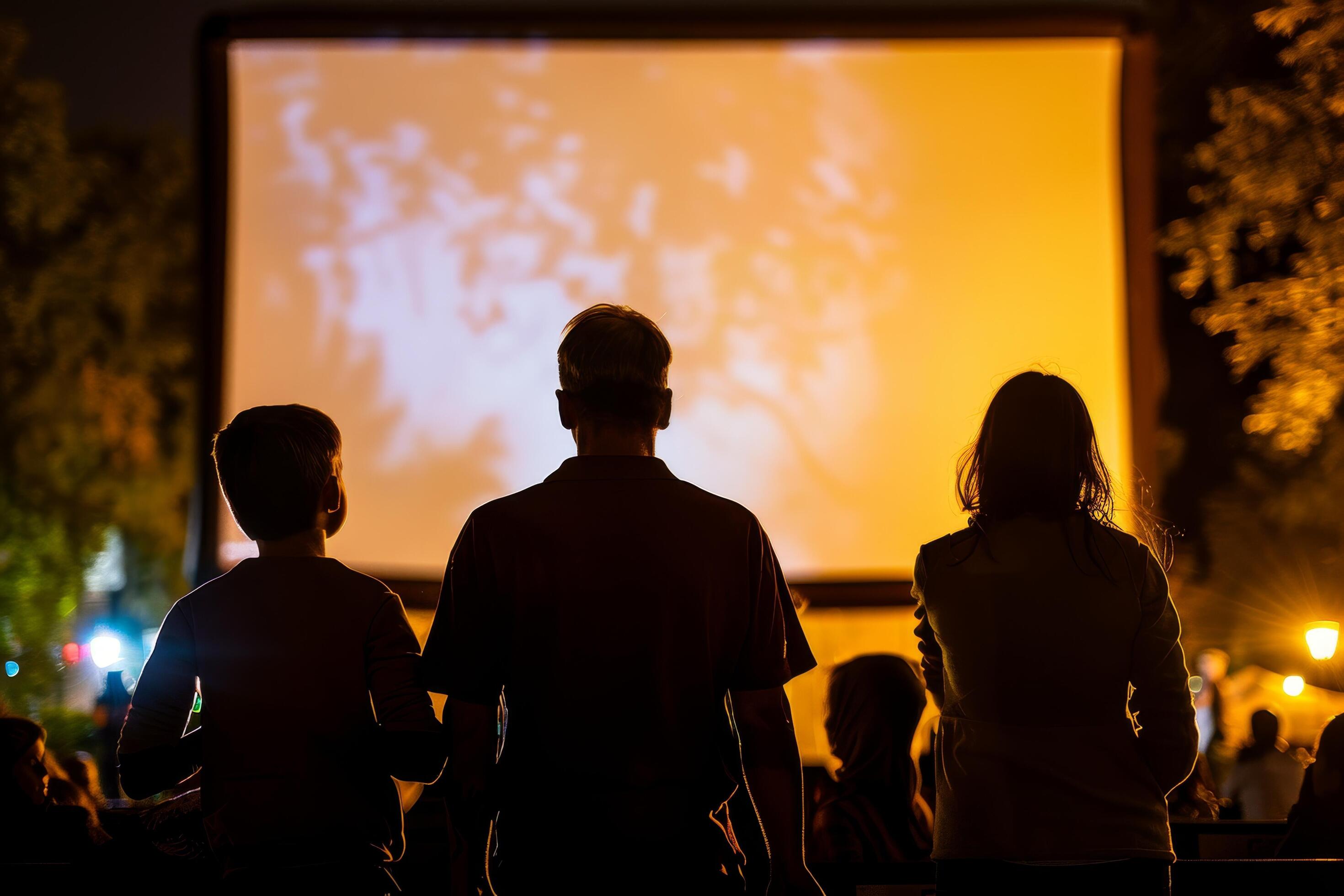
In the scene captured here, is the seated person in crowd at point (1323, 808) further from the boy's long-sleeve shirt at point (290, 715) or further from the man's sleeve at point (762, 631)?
the boy's long-sleeve shirt at point (290, 715)

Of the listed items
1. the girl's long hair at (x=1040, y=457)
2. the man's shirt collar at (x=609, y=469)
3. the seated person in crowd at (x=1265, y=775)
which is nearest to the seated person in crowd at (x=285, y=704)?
the man's shirt collar at (x=609, y=469)

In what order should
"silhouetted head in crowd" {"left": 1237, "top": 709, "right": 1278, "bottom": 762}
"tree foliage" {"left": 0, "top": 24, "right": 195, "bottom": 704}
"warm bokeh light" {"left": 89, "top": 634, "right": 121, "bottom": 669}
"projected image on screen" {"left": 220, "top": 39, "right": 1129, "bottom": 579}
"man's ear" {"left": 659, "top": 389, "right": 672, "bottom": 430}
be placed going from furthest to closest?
"tree foliage" {"left": 0, "top": 24, "right": 195, "bottom": 704} < "projected image on screen" {"left": 220, "top": 39, "right": 1129, "bottom": 579} < "silhouetted head in crowd" {"left": 1237, "top": 709, "right": 1278, "bottom": 762} < "warm bokeh light" {"left": 89, "top": 634, "right": 121, "bottom": 669} < "man's ear" {"left": 659, "top": 389, "right": 672, "bottom": 430}

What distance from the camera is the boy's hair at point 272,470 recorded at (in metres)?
1.56

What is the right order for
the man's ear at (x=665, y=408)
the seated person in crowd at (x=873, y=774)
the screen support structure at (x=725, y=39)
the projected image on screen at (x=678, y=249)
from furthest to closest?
the projected image on screen at (x=678, y=249)
the screen support structure at (x=725, y=39)
the seated person in crowd at (x=873, y=774)
the man's ear at (x=665, y=408)

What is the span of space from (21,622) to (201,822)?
791 cm

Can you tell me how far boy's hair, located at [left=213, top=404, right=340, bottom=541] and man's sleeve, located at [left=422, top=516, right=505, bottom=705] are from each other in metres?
0.24

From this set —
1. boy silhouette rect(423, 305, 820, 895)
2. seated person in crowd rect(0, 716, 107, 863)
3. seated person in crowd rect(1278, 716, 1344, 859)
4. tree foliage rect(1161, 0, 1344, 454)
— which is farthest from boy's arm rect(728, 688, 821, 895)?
tree foliage rect(1161, 0, 1344, 454)

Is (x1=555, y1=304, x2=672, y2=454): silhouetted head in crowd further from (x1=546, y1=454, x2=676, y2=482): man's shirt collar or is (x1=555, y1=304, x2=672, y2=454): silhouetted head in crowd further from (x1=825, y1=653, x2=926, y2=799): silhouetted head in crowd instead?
(x1=825, y1=653, x2=926, y2=799): silhouetted head in crowd

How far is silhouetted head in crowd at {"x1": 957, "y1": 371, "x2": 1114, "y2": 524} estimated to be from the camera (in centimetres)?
160

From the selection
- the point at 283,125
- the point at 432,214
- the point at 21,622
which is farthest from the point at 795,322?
the point at 21,622

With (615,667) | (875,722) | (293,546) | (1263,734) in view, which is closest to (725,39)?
(1263,734)

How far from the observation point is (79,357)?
13.1m

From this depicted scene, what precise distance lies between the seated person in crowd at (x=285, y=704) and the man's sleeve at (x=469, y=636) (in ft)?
0.15

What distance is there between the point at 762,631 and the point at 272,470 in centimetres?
69
